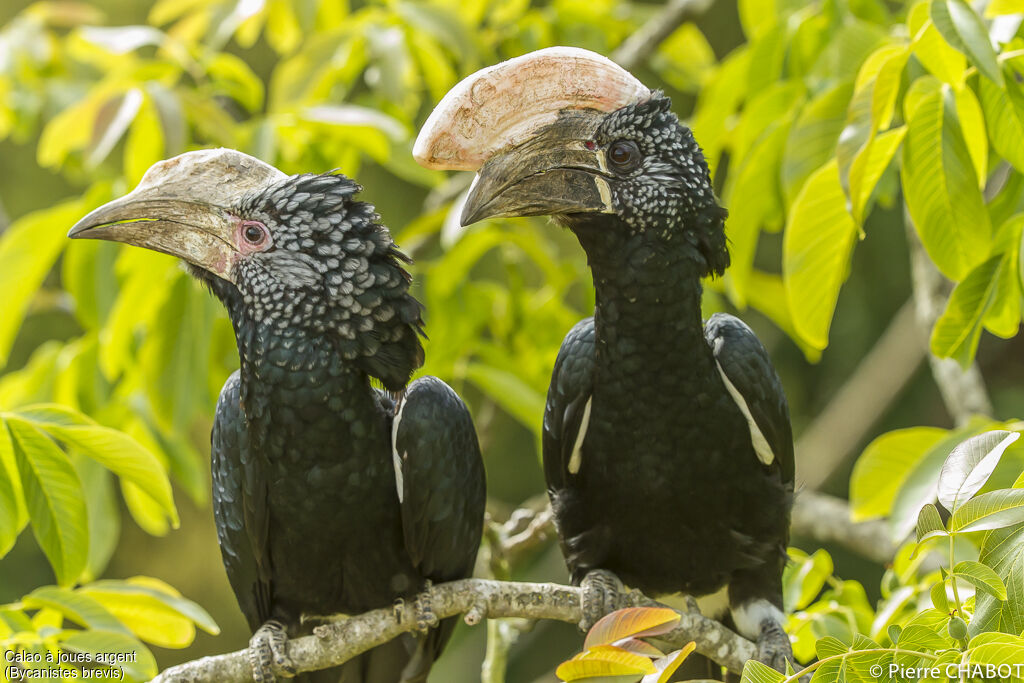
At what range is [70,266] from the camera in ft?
8.95

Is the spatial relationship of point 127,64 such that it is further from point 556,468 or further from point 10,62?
point 556,468

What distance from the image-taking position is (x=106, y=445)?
1827mm

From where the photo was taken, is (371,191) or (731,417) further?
(371,191)

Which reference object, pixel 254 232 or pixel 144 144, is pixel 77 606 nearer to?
pixel 254 232

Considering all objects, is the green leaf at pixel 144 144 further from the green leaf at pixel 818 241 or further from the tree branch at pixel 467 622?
the green leaf at pixel 818 241

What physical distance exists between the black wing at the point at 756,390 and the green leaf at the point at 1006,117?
1.84 ft

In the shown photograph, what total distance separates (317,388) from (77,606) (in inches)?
23.7

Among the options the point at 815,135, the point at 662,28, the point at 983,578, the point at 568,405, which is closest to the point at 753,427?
the point at 568,405

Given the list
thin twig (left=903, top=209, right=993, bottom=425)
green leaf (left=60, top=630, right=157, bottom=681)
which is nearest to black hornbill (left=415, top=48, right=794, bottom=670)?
green leaf (left=60, top=630, right=157, bottom=681)

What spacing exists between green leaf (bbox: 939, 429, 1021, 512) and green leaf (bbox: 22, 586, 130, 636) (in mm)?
1401

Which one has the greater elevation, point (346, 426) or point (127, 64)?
point (127, 64)

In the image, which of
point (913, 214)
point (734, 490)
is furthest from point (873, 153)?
point (734, 490)

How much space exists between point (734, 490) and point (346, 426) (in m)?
0.75

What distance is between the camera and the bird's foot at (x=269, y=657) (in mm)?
1769
